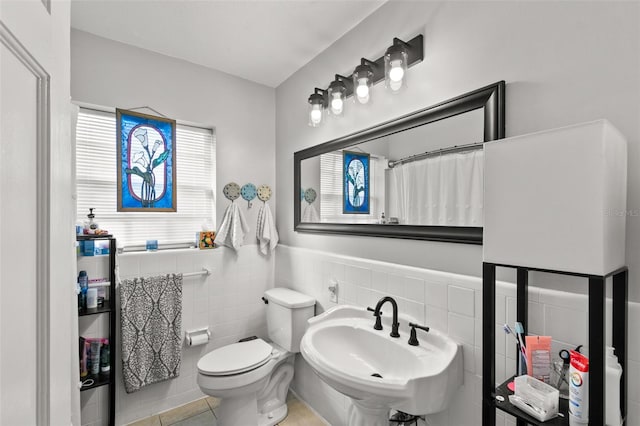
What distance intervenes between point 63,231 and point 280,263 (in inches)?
79.7

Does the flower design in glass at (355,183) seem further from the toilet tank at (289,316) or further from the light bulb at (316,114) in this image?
the toilet tank at (289,316)

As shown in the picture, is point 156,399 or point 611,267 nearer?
point 611,267

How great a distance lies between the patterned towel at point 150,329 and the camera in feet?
6.39

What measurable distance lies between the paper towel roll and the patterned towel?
2.7 inches

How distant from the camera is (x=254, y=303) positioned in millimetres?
2529

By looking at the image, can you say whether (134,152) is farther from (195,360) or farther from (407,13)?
(407,13)

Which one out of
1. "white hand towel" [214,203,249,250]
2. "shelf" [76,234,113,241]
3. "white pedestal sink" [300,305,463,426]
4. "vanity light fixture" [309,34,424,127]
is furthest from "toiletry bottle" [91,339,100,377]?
"vanity light fixture" [309,34,424,127]

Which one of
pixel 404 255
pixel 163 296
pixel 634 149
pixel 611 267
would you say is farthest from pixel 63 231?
pixel 163 296

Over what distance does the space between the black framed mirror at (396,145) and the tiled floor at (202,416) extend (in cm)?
128

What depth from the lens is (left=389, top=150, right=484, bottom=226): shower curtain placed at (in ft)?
4.26

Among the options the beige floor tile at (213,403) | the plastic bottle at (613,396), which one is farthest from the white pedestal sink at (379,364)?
the beige floor tile at (213,403)

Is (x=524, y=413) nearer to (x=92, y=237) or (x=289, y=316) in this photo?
(x=289, y=316)

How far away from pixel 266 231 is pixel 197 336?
0.92 metres

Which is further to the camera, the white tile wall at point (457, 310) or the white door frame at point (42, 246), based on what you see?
the white tile wall at point (457, 310)
